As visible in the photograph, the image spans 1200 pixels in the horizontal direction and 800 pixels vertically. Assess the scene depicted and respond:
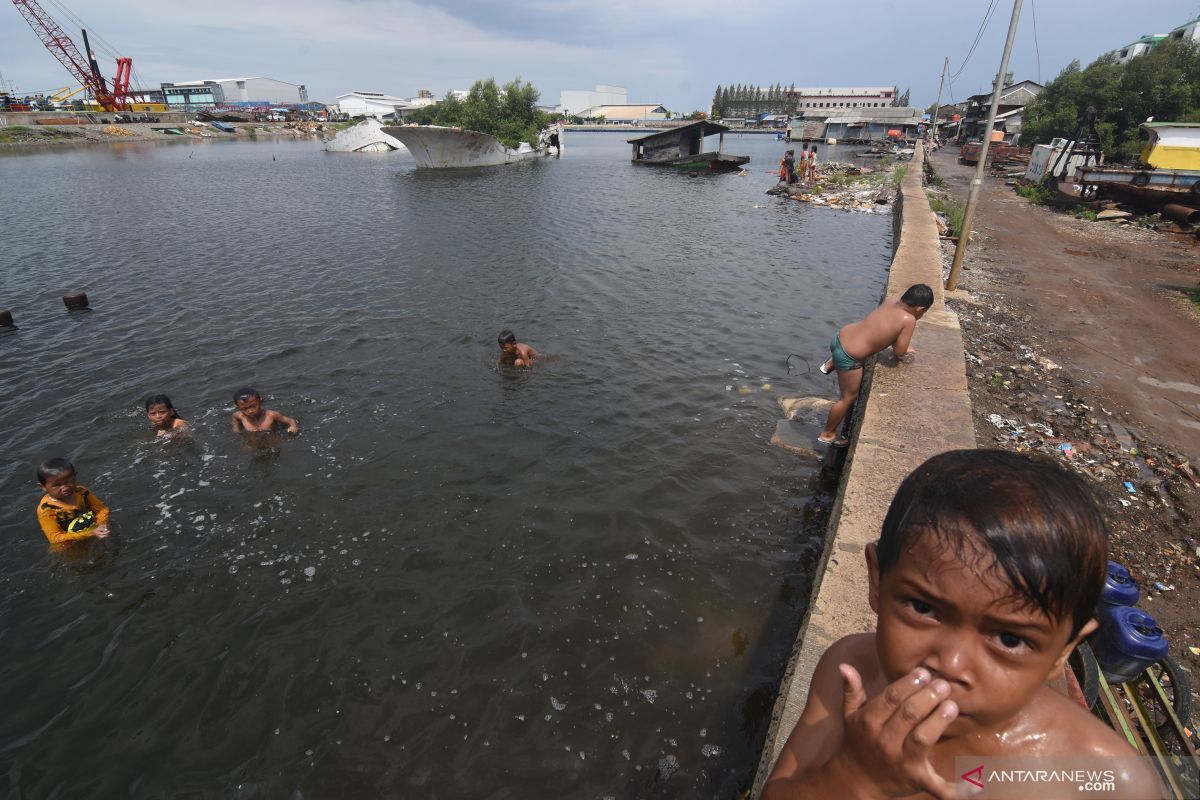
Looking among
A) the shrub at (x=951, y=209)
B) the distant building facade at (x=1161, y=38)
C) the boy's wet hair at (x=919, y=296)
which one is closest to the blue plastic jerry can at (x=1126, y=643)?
the boy's wet hair at (x=919, y=296)

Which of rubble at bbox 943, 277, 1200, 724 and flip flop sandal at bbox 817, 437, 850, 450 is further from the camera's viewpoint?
flip flop sandal at bbox 817, 437, 850, 450

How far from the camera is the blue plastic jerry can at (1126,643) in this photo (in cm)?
259

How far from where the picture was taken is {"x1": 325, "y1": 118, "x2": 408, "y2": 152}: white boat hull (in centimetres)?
6312

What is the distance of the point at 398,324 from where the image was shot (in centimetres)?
1120

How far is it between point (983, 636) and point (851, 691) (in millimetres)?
295

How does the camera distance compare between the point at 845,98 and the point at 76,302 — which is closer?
the point at 76,302

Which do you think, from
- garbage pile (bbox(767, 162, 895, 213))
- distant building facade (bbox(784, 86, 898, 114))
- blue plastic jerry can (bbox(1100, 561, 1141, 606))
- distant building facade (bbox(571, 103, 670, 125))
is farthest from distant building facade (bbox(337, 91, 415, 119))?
blue plastic jerry can (bbox(1100, 561, 1141, 606))

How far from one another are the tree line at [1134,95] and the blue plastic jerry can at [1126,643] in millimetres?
31451

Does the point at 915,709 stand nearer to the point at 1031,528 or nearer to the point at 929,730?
the point at 929,730

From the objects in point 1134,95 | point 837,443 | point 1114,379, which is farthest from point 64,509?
point 1134,95

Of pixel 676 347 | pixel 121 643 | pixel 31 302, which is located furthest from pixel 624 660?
pixel 31 302

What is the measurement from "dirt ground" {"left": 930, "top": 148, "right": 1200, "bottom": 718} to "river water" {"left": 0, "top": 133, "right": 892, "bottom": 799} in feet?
7.75

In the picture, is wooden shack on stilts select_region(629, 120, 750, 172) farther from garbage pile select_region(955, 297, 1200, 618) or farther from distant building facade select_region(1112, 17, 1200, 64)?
garbage pile select_region(955, 297, 1200, 618)

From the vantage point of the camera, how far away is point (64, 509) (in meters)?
5.23
